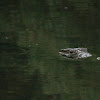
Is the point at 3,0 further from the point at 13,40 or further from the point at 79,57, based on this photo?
the point at 79,57

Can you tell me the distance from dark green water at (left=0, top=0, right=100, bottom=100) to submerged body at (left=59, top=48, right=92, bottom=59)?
0.32 feet

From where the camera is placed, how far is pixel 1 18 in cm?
834

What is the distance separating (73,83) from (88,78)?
A: 219 millimetres

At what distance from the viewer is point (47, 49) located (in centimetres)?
629

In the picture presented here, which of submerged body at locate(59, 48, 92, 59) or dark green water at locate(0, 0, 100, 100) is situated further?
submerged body at locate(59, 48, 92, 59)

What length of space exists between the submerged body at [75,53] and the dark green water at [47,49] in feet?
0.32

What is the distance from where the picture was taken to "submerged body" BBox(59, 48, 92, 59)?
598 cm

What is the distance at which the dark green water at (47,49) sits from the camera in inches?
193

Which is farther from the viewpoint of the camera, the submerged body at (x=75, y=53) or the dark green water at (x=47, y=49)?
the submerged body at (x=75, y=53)

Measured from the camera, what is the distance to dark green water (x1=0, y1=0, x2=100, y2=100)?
491 cm

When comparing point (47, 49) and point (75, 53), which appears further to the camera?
point (47, 49)

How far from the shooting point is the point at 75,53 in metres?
6.01

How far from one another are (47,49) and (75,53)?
481mm

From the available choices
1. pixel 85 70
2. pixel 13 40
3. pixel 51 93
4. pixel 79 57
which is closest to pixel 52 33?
pixel 13 40
